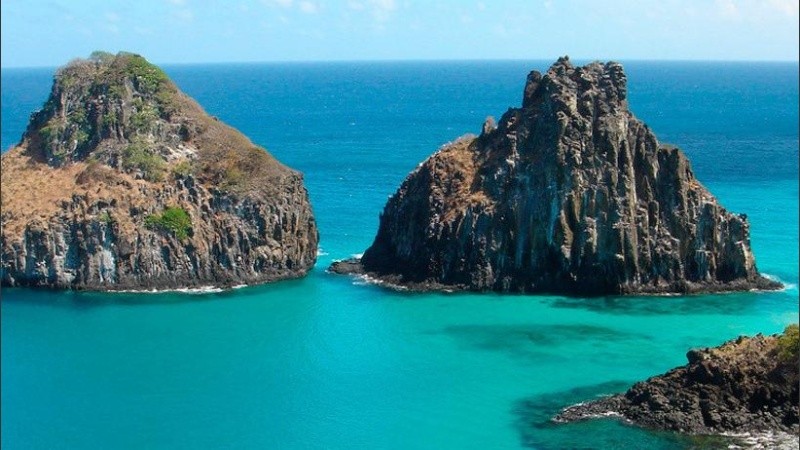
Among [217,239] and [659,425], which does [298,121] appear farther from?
[659,425]

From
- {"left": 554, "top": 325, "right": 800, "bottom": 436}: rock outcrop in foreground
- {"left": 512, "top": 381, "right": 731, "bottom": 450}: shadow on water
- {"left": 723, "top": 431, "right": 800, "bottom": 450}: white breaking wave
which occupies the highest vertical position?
{"left": 554, "top": 325, "right": 800, "bottom": 436}: rock outcrop in foreground

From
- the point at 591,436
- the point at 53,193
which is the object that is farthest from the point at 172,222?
the point at 591,436

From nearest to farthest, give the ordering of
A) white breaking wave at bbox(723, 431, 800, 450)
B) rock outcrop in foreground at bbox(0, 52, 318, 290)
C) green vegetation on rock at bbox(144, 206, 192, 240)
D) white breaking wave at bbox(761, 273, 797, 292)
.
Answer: white breaking wave at bbox(723, 431, 800, 450)
white breaking wave at bbox(761, 273, 797, 292)
rock outcrop in foreground at bbox(0, 52, 318, 290)
green vegetation on rock at bbox(144, 206, 192, 240)

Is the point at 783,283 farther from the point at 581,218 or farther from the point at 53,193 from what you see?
the point at 53,193

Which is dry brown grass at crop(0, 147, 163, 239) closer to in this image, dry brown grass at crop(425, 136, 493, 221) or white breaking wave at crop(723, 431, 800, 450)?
dry brown grass at crop(425, 136, 493, 221)

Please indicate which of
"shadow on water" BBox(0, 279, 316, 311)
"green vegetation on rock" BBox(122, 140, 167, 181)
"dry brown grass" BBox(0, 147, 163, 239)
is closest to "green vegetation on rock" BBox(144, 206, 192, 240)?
"dry brown grass" BBox(0, 147, 163, 239)

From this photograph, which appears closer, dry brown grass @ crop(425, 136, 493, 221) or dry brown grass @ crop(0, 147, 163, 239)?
Answer: dry brown grass @ crop(0, 147, 163, 239)

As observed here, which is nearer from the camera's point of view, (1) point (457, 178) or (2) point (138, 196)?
(2) point (138, 196)

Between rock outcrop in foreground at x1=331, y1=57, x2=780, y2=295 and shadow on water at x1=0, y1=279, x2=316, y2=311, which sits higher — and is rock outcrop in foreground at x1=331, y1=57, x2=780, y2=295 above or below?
above
